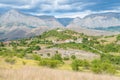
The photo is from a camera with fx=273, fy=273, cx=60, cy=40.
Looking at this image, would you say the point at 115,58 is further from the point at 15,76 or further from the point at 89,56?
the point at 15,76

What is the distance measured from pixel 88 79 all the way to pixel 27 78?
231 centimetres

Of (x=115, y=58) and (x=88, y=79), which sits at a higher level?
(x=88, y=79)

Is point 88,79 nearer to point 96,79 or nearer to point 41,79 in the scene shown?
point 96,79

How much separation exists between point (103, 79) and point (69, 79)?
145 centimetres

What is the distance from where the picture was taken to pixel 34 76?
9719 mm

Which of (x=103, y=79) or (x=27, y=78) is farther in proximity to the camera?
(x=103, y=79)

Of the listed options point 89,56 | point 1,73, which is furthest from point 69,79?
point 89,56

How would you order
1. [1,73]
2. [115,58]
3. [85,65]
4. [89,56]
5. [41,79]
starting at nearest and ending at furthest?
[41,79] < [1,73] < [85,65] < [115,58] < [89,56]

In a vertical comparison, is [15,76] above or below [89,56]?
above

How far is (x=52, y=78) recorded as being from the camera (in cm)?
966

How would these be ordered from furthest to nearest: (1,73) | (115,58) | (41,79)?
(115,58), (1,73), (41,79)

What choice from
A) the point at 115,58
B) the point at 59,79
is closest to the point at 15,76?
the point at 59,79

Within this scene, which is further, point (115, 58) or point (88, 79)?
point (115, 58)

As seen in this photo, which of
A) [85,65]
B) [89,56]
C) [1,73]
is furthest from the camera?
[89,56]
